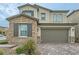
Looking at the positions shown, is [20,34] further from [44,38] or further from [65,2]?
[65,2]

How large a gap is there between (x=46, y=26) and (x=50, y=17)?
207 mm

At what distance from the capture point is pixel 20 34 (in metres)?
4.07

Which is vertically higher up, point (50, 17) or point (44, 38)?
point (50, 17)

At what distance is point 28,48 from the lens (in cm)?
393

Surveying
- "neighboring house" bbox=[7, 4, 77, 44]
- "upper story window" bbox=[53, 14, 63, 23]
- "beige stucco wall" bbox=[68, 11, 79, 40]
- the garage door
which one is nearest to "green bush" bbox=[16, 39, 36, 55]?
"neighboring house" bbox=[7, 4, 77, 44]

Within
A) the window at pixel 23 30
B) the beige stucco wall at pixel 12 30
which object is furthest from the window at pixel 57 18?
the window at pixel 23 30

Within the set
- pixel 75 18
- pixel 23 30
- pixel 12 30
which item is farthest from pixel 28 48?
pixel 75 18

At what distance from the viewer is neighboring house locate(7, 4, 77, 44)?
3979 millimetres

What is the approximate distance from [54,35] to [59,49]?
32cm

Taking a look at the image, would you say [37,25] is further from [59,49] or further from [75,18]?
[75,18]

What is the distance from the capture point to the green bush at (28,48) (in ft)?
12.9

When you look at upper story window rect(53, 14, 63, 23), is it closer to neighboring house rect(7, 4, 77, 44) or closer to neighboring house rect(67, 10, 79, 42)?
neighboring house rect(7, 4, 77, 44)

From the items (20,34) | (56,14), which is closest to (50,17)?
(56,14)

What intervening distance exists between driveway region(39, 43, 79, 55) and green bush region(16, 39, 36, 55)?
0.51ft
